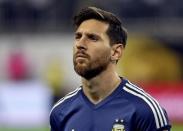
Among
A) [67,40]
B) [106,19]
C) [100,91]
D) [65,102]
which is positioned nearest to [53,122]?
[65,102]

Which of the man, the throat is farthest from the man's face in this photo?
the throat

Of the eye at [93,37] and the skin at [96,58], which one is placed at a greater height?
the eye at [93,37]

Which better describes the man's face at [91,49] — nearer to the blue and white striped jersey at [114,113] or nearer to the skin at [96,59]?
the skin at [96,59]

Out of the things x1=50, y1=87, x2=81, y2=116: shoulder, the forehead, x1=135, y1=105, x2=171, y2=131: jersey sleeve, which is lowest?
x1=135, y1=105, x2=171, y2=131: jersey sleeve

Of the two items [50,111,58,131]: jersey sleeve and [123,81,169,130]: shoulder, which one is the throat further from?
[50,111,58,131]: jersey sleeve

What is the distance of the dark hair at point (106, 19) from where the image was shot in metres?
5.45

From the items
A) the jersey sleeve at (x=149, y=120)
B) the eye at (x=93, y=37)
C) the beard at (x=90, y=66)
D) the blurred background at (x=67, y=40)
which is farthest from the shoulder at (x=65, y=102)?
the blurred background at (x=67, y=40)

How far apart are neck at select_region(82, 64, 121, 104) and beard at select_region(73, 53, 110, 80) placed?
5 centimetres

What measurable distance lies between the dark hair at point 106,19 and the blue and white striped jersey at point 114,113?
0.30m

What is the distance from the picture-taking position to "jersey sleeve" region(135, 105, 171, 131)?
5246 millimetres

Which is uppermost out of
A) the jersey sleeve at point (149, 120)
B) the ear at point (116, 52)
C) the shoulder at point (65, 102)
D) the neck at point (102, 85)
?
the ear at point (116, 52)

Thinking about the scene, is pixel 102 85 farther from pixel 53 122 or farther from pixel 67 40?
pixel 67 40

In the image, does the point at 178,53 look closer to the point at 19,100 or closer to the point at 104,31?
the point at 19,100

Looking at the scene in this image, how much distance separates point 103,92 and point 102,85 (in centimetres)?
5
